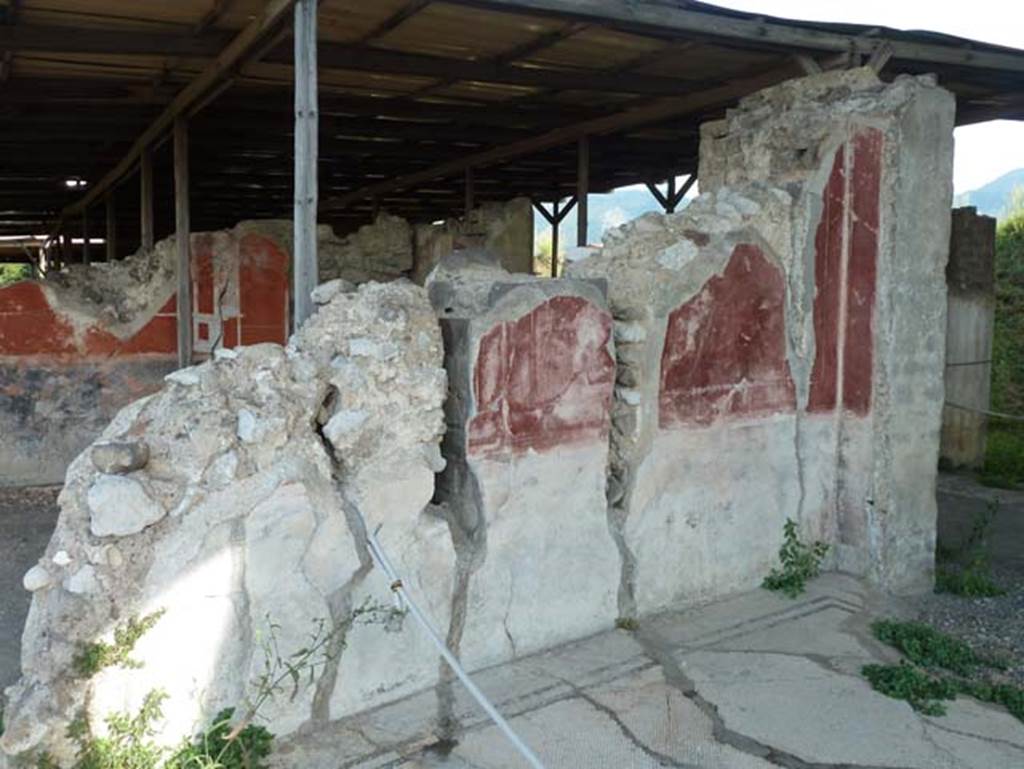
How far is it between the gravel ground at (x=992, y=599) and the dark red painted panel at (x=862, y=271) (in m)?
1.02

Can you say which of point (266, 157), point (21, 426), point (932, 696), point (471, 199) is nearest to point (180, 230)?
point (21, 426)

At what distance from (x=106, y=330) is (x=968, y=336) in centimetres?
718

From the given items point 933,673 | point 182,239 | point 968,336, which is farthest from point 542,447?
point 968,336

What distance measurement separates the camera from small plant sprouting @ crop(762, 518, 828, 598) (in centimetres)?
443

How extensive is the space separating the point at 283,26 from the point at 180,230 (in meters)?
2.64

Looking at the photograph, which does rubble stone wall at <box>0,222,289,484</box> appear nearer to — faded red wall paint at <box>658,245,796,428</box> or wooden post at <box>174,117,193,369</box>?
wooden post at <box>174,117,193,369</box>

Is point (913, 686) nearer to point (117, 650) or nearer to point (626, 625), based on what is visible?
point (626, 625)

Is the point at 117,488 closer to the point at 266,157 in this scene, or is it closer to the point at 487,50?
the point at 487,50

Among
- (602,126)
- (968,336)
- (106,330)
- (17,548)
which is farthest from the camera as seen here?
(968,336)

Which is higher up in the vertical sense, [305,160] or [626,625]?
[305,160]

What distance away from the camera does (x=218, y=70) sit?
5160 millimetres

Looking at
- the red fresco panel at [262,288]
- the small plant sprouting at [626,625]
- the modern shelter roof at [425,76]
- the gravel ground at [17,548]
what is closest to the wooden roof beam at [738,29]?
the modern shelter roof at [425,76]

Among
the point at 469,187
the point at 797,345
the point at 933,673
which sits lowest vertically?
the point at 933,673

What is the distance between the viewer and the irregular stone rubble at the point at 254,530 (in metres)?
2.55
